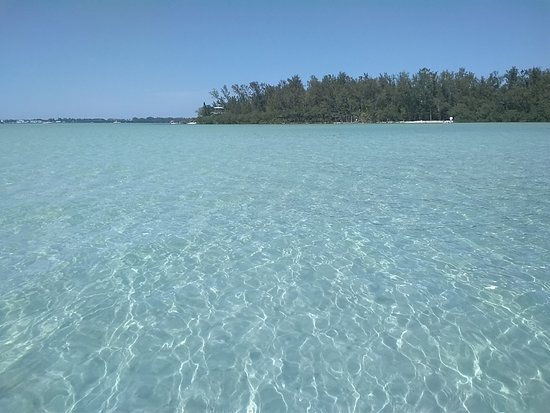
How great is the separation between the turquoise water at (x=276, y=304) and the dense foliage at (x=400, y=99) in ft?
355

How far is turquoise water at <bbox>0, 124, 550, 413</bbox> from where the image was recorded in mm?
5125

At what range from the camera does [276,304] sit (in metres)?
7.24

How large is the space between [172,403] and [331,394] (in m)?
1.88

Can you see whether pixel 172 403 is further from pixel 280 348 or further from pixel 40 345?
pixel 40 345

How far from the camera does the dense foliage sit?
108 metres

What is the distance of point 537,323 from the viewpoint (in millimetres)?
6449

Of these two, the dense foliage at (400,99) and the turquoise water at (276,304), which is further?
the dense foliage at (400,99)

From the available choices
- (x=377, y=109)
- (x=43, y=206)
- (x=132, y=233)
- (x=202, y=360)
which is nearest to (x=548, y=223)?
(x=202, y=360)

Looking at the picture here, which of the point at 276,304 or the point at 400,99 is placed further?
the point at 400,99

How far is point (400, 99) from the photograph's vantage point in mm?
121562

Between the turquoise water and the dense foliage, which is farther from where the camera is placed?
the dense foliage

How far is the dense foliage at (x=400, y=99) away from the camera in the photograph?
353 feet

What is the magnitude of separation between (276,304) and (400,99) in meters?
124

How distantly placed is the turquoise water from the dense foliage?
108 m
